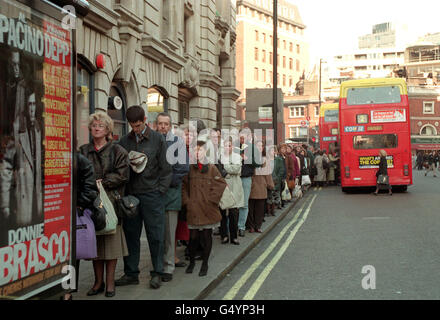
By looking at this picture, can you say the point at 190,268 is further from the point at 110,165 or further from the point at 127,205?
the point at 110,165

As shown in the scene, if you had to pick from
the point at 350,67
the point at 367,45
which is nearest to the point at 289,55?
the point at 350,67

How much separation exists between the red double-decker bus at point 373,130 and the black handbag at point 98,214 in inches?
659

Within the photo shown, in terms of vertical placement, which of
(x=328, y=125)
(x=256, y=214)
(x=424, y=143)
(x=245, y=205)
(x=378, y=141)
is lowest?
(x=256, y=214)

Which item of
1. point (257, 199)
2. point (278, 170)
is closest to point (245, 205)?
point (257, 199)

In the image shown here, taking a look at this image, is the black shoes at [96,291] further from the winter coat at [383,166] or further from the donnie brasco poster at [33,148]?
the winter coat at [383,166]

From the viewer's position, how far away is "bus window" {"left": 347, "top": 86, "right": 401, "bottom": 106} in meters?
20.4

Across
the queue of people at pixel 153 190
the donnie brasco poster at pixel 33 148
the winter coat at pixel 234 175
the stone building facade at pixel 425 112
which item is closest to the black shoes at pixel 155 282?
the queue of people at pixel 153 190

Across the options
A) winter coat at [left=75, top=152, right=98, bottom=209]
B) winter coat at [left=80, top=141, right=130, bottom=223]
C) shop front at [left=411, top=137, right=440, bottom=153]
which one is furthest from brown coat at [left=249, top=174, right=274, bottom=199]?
shop front at [left=411, top=137, right=440, bottom=153]

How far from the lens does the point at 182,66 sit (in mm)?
18969

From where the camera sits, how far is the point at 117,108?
14.1 meters

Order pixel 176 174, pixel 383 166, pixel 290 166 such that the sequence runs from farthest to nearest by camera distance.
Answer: pixel 383 166 < pixel 290 166 < pixel 176 174

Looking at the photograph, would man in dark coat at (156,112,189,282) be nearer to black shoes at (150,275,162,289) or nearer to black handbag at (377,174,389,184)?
black shoes at (150,275,162,289)

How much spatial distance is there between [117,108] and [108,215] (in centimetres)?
916
